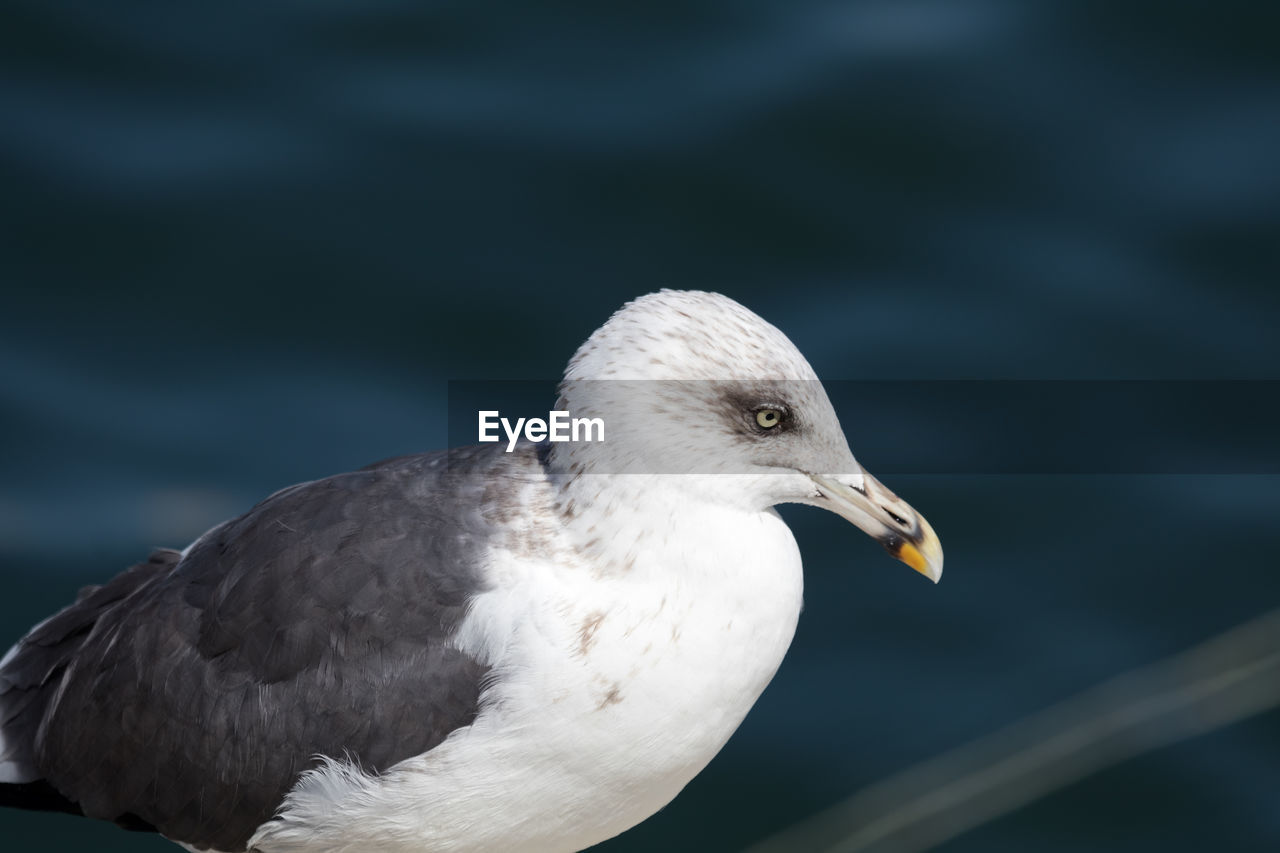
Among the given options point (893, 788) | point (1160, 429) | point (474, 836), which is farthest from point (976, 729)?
point (474, 836)

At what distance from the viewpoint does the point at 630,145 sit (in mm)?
7848

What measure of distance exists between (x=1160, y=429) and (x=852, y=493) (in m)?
2.76

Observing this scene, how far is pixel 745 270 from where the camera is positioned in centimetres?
746

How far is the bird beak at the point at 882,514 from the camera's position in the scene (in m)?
4.67

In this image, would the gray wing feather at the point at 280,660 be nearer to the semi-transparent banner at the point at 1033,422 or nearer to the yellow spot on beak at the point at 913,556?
the yellow spot on beak at the point at 913,556

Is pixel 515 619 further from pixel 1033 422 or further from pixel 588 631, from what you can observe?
pixel 1033 422

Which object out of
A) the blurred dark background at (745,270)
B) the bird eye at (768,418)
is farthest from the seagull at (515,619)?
the blurred dark background at (745,270)

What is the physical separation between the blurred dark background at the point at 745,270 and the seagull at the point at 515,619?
1209 millimetres

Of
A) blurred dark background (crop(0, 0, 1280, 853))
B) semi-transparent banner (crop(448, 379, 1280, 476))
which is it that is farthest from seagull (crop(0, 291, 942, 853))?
semi-transparent banner (crop(448, 379, 1280, 476))

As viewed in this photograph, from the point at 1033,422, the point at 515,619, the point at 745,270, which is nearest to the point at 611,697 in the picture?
the point at 515,619

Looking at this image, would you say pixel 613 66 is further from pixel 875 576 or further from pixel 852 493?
pixel 852 493

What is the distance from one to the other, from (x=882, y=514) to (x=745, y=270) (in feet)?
9.52

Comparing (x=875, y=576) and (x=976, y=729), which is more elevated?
(x=875, y=576)

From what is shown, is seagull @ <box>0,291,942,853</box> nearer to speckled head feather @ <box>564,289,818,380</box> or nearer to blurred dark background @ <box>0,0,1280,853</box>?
speckled head feather @ <box>564,289,818,380</box>
